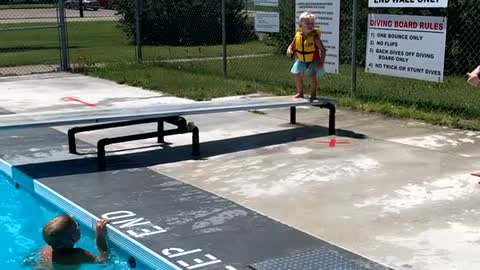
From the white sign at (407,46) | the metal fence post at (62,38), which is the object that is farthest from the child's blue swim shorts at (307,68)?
the metal fence post at (62,38)

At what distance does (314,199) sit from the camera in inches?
255

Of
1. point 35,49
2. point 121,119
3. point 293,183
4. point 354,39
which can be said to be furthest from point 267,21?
point 35,49

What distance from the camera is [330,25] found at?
39.5ft

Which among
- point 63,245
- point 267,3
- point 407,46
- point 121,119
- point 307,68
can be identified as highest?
point 267,3

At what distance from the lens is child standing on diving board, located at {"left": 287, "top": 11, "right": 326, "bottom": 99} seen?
9852mm

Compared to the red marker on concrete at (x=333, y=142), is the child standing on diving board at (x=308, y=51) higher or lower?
higher

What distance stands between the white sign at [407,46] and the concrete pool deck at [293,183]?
1.00 m

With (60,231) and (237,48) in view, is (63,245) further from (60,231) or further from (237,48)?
(237,48)

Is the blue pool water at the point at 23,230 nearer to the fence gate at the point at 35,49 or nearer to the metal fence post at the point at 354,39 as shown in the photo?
the metal fence post at the point at 354,39

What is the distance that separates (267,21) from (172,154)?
652cm

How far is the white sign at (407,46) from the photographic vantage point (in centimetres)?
1032

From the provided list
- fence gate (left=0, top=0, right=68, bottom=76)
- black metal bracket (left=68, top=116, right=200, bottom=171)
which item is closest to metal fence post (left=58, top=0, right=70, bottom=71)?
fence gate (left=0, top=0, right=68, bottom=76)

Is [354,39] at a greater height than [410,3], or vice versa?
[410,3]

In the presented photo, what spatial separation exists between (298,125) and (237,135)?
100 cm
